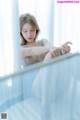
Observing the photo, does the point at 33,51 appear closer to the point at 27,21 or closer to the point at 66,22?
the point at 27,21

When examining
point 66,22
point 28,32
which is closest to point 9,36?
point 28,32

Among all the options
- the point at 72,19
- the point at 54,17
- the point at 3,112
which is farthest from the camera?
the point at 72,19

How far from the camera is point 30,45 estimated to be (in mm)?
1183

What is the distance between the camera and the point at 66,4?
1369 millimetres

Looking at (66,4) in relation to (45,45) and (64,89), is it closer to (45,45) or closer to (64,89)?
(45,45)

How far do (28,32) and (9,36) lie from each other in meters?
0.12

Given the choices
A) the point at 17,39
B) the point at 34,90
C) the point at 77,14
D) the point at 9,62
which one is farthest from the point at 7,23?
the point at 77,14

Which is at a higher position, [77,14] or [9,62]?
[77,14]

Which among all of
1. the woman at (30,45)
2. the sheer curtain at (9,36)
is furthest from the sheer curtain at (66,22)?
the sheer curtain at (9,36)

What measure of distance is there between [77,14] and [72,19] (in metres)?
0.06

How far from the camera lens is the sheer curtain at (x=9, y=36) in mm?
1066

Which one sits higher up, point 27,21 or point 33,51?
point 27,21

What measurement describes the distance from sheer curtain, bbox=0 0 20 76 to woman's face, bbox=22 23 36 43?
0.19 feet

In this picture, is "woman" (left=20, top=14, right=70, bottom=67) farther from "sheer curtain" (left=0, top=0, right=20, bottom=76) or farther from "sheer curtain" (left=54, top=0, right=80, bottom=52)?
"sheer curtain" (left=54, top=0, right=80, bottom=52)
